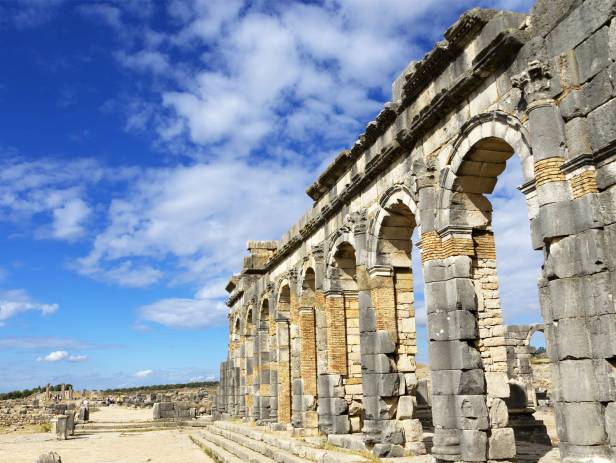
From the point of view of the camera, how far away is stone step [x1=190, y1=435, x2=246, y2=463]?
15.6 m

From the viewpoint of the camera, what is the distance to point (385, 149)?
1173 centimetres

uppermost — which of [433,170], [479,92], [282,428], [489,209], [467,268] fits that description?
[479,92]

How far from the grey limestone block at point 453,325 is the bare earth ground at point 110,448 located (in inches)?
394

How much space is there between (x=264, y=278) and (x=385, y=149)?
12.0 metres

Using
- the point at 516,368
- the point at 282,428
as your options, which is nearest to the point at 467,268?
the point at 282,428

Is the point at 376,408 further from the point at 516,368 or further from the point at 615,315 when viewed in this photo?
the point at 516,368

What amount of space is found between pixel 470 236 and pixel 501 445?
3214mm

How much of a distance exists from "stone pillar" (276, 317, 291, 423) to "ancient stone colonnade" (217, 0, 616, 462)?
248 cm

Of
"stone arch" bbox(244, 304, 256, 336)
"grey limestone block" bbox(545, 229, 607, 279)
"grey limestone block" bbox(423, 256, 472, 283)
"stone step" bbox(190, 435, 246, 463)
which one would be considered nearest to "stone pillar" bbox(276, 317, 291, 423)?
"stone step" bbox(190, 435, 246, 463)

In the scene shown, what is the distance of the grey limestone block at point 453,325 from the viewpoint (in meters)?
9.06

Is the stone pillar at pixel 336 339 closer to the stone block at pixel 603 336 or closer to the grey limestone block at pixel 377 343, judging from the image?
the grey limestone block at pixel 377 343

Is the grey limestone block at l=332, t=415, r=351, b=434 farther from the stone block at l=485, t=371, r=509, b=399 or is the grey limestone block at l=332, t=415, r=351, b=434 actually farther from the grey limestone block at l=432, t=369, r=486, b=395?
the stone block at l=485, t=371, r=509, b=399

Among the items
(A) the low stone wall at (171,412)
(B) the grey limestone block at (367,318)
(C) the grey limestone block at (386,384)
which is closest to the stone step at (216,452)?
(C) the grey limestone block at (386,384)

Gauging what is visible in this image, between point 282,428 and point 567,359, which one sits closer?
point 567,359
